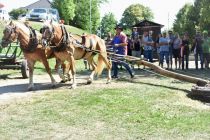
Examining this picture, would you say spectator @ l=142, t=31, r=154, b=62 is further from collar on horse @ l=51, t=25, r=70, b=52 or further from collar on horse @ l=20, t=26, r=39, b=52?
collar on horse @ l=20, t=26, r=39, b=52

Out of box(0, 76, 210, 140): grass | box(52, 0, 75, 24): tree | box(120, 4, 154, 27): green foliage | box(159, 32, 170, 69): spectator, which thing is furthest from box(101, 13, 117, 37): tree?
box(0, 76, 210, 140): grass

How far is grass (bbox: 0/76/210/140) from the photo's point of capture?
8.99 meters

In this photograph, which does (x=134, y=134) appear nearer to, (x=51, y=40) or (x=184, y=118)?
(x=184, y=118)

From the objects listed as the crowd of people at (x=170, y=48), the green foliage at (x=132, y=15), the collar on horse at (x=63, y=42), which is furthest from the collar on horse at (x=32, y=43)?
the green foliage at (x=132, y=15)

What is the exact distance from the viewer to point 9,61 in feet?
57.3

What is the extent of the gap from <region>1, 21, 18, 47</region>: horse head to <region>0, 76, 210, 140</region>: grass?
179cm

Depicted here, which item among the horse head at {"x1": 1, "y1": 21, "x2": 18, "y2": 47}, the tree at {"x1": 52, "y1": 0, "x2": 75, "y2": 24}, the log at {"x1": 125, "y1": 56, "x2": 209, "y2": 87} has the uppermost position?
the tree at {"x1": 52, "y1": 0, "x2": 75, "y2": 24}

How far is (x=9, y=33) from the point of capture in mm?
13039

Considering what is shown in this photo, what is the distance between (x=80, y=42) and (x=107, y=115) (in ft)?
14.8

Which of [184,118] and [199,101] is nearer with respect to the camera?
[184,118]

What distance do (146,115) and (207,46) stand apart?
41.9 ft

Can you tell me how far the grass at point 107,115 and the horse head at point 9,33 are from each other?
1.79 m

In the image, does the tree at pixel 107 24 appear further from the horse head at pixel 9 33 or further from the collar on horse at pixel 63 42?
the horse head at pixel 9 33

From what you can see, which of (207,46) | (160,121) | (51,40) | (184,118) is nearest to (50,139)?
(160,121)
